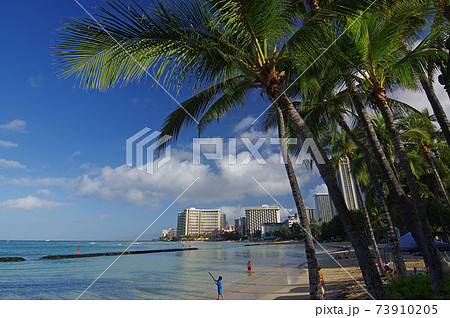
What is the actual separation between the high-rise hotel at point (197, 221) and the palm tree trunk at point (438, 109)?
187425 mm

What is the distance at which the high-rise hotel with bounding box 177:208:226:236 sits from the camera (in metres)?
186

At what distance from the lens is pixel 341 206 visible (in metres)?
3.89

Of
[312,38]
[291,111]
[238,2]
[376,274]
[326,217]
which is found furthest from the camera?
[326,217]

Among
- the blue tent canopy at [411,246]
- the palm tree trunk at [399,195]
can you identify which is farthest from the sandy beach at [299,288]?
the blue tent canopy at [411,246]

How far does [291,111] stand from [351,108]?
15.4ft

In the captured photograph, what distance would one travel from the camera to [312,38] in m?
5.00

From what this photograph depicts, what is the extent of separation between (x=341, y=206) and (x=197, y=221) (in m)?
193

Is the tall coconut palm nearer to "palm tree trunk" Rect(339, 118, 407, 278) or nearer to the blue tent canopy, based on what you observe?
"palm tree trunk" Rect(339, 118, 407, 278)

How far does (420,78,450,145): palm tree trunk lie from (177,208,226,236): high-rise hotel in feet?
615

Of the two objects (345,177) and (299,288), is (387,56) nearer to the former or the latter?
(299,288)

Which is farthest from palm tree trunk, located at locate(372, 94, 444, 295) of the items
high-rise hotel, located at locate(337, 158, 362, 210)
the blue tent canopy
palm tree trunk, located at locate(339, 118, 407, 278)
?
high-rise hotel, located at locate(337, 158, 362, 210)
